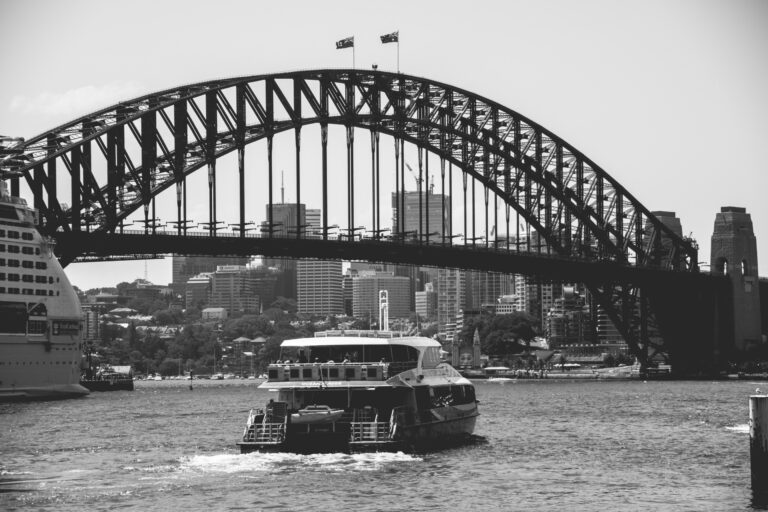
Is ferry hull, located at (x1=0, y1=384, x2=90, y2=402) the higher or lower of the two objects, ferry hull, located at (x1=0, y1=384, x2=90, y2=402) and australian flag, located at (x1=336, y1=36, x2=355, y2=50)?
the lower

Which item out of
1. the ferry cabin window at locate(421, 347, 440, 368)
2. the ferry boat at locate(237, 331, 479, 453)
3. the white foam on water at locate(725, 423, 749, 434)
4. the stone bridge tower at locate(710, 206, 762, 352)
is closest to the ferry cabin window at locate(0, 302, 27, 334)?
the ferry cabin window at locate(421, 347, 440, 368)

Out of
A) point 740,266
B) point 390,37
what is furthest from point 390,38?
point 740,266

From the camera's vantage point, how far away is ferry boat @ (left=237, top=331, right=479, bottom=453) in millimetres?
58250

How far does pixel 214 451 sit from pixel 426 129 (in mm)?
84520

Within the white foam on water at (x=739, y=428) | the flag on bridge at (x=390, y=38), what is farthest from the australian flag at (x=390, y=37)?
the white foam on water at (x=739, y=428)

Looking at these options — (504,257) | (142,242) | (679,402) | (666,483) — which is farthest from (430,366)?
(504,257)

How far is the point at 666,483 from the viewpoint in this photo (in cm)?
5381

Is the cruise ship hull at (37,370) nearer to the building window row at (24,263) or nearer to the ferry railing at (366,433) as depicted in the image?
the building window row at (24,263)

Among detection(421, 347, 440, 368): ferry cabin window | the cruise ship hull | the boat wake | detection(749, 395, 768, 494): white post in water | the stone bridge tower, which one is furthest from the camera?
the stone bridge tower

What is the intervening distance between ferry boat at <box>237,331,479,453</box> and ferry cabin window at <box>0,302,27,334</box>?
55.5 metres

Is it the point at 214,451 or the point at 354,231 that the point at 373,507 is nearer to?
the point at 214,451

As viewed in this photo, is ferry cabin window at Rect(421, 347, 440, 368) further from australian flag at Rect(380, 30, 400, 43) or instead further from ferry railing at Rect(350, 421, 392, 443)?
australian flag at Rect(380, 30, 400, 43)

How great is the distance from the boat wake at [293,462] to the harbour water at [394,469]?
0.07m

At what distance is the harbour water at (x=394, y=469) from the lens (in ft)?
162
